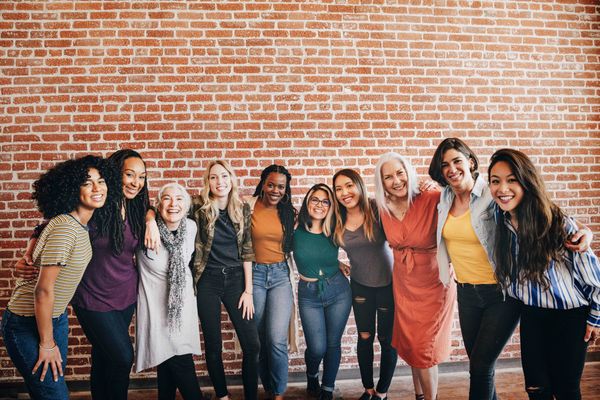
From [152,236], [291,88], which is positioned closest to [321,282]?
[152,236]

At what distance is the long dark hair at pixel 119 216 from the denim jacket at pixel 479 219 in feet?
5.82

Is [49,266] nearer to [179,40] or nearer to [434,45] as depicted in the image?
[179,40]

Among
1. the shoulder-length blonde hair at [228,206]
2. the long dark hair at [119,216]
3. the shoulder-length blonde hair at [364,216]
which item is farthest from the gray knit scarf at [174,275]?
the shoulder-length blonde hair at [364,216]

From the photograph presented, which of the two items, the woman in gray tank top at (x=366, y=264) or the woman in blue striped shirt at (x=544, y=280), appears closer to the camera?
the woman in blue striped shirt at (x=544, y=280)

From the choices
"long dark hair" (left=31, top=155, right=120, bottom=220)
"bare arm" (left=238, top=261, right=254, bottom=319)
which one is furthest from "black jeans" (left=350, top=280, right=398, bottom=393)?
"long dark hair" (left=31, top=155, right=120, bottom=220)

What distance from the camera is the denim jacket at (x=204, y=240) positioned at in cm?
227

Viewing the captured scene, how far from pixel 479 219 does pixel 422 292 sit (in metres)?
0.58

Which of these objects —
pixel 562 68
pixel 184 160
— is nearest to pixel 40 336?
pixel 184 160

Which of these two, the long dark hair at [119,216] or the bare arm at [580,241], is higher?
the long dark hair at [119,216]

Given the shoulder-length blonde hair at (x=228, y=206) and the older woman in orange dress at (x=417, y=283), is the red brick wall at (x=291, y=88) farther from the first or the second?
the older woman in orange dress at (x=417, y=283)

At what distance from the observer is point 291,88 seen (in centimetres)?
299

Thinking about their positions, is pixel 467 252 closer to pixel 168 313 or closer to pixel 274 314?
pixel 274 314

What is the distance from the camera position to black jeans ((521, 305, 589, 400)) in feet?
5.60

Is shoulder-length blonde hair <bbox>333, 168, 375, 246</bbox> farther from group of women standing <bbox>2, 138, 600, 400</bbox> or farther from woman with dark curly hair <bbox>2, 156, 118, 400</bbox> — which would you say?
woman with dark curly hair <bbox>2, 156, 118, 400</bbox>
